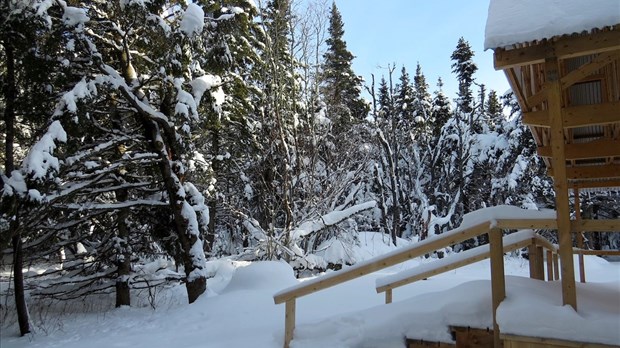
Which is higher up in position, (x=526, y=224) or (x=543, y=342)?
(x=526, y=224)

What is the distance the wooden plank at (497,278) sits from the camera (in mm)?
3487

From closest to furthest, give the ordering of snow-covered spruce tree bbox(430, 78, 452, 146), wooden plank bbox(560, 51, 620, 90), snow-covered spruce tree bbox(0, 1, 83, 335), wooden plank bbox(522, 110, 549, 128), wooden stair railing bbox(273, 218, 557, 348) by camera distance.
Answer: wooden plank bbox(560, 51, 620, 90) → wooden stair railing bbox(273, 218, 557, 348) → wooden plank bbox(522, 110, 549, 128) → snow-covered spruce tree bbox(0, 1, 83, 335) → snow-covered spruce tree bbox(430, 78, 452, 146)

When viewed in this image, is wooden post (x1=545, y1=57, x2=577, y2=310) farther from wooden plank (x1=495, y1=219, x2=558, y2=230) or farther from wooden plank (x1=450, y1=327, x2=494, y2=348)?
wooden plank (x1=450, y1=327, x2=494, y2=348)

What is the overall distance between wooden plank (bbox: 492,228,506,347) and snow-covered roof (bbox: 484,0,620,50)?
5.34 ft

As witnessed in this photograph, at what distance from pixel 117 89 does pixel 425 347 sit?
7029 millimetres

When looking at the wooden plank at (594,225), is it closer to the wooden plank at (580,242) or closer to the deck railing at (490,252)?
the deck railing at (490,252)

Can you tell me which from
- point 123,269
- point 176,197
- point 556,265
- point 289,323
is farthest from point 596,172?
point 123,269

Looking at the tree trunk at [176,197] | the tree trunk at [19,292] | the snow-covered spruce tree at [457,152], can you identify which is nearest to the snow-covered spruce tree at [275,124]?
the tree trunk at [176,197]

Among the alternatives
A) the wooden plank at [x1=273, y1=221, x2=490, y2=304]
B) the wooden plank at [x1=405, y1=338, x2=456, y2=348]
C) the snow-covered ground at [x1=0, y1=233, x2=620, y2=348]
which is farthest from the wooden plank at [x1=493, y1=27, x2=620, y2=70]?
the wooden plank at [x1=405, y1=338, x2=456, y2=348]

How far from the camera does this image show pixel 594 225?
11.0ft

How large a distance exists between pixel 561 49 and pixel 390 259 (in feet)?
7.67

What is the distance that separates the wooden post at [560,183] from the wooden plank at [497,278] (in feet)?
1.47

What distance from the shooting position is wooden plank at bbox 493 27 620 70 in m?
3.13

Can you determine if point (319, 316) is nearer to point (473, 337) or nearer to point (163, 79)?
point (473, 337)
